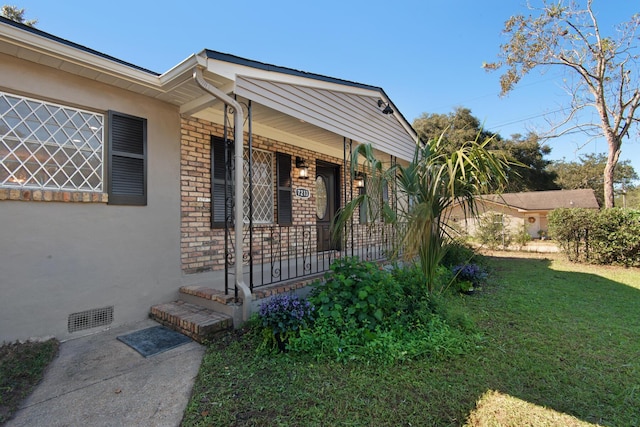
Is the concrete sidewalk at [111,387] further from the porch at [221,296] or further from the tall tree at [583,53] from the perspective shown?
the tall tree at [583,53]

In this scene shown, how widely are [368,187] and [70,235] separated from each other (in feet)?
11.1

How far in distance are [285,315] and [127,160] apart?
8.84 feet

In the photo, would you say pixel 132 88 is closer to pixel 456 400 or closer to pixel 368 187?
pixel 368 187

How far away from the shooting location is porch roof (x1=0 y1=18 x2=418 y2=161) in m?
2.93

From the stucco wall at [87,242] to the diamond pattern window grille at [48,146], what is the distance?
135mm

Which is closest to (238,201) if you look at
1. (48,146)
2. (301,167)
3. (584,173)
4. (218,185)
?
(218,185)

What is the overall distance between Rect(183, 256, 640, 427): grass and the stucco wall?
1.44 m

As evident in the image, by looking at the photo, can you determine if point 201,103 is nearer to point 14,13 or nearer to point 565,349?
point 565,349

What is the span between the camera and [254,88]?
3.67 m

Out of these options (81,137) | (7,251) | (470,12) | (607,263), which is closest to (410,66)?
(470,12)

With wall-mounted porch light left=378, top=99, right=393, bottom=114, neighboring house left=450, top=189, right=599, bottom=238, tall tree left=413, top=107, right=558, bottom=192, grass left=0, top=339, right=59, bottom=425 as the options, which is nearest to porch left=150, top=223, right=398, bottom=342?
grass left=0, top=339, right=59, bottom=425

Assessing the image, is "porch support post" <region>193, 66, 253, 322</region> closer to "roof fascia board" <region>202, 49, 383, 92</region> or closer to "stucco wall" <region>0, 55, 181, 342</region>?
"roof fascia board" <region>202, 49, 383, 92</region>

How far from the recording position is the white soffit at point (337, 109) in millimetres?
3820

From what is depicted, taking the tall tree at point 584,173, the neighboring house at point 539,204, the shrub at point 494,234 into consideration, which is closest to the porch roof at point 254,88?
the shrub at point 494,234
